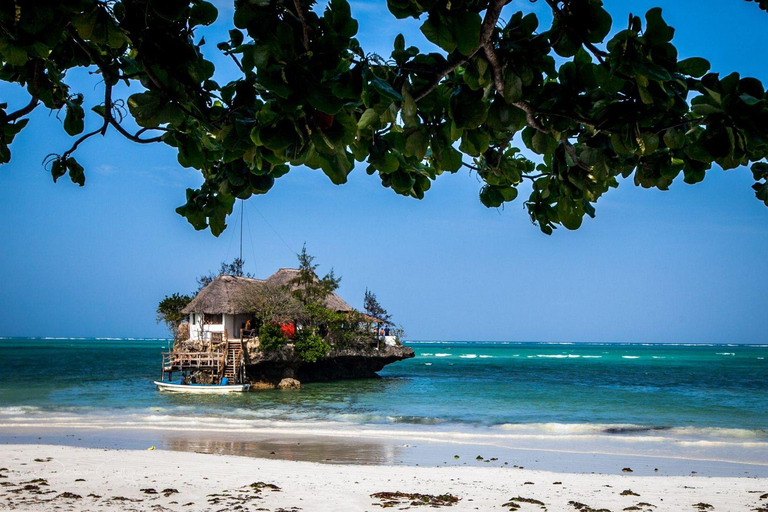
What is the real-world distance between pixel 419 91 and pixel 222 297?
2811cm

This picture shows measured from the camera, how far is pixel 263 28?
5.00 ft

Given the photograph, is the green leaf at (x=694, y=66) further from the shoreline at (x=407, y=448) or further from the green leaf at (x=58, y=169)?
the shoreline at (x=407, y=448)

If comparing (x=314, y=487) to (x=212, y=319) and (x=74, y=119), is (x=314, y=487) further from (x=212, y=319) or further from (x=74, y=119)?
(x=212, y=319)

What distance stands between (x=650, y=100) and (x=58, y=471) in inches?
371

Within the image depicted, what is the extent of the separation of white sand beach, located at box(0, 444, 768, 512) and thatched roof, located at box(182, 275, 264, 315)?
17.9m

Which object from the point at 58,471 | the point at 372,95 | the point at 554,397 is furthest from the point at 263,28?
the point at 554,397

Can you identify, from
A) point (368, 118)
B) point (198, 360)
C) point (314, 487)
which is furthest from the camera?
point (198, 360)

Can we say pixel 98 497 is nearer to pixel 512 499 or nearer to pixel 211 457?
pixel 211 457

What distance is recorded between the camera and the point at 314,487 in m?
7.82

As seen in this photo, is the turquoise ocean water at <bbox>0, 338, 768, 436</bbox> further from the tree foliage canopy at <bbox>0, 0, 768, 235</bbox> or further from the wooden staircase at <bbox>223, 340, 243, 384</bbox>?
the tree foliage canopy at <bbox>0, 0, 768, 235</bbox>

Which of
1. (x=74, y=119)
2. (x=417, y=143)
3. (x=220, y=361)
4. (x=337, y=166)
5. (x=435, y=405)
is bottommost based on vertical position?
(x=435, y=405)

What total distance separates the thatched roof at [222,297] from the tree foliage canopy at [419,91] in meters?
26.6

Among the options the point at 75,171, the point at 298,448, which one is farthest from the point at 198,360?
the point at 75,171

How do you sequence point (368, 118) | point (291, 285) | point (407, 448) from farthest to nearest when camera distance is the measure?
point (291, 285) < point (407, 448) < point (368, 118)
